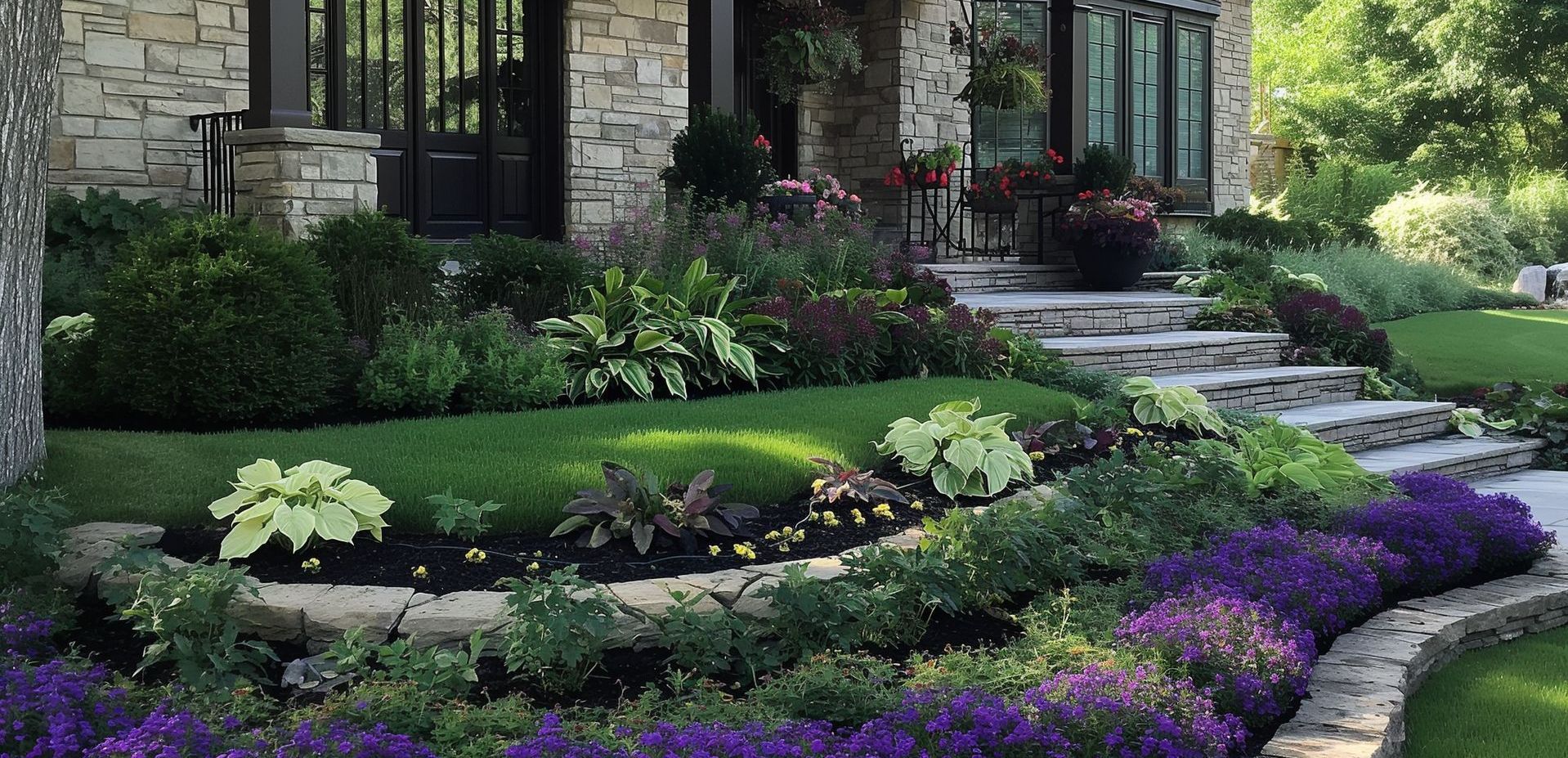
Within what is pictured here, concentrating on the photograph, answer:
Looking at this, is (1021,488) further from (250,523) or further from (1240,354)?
(1240,354)

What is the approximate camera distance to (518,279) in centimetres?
655

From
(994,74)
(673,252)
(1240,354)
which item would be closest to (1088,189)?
(994,74)

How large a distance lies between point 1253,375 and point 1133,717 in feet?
18.2

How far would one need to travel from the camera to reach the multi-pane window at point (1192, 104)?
13.8 metres

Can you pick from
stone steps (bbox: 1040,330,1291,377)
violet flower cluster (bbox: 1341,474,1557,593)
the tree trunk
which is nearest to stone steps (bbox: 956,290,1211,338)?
stone steps (bbox: 1040,330,1291,377)

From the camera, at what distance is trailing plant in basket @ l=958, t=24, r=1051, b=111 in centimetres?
1138

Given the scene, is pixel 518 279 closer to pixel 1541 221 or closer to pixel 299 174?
pixel 299 174

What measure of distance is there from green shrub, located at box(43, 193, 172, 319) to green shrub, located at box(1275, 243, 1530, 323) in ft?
29.8

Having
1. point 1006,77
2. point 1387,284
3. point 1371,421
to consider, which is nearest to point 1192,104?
point 1387,284

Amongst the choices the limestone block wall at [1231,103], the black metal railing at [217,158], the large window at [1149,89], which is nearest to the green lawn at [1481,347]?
the large window at [1149,89]

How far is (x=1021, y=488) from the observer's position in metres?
4.95

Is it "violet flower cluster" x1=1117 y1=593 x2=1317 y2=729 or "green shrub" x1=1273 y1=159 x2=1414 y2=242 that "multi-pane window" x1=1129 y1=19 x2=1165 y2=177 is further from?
"violet flower cluster" x1=1117 y1=593 x2=1317 y2=729

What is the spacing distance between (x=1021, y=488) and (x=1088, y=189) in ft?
21.9

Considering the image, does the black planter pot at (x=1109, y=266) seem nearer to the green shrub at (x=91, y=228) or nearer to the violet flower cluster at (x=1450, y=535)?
the violet flower cluster at (x=1450, y=535)
